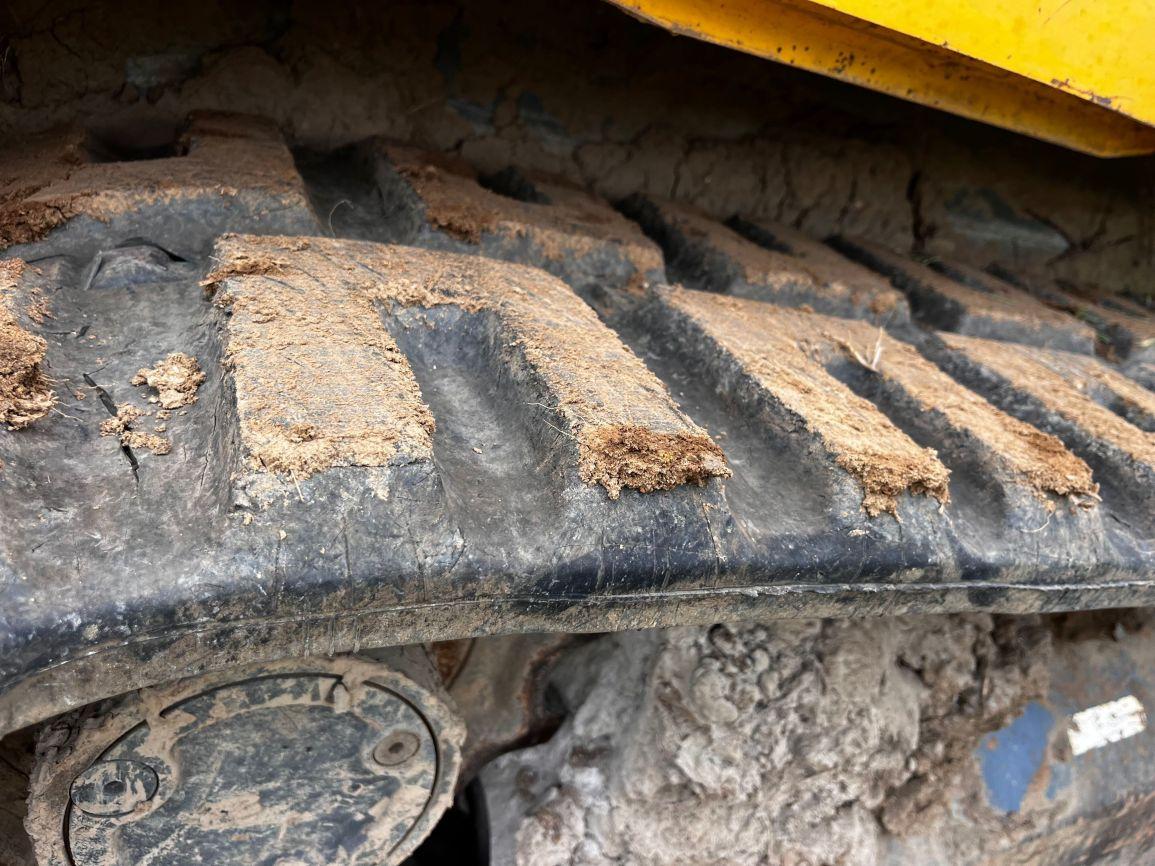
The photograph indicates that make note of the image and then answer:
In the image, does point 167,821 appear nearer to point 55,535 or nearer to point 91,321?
point 55,535

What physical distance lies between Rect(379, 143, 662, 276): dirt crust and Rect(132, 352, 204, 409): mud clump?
19.8 inches

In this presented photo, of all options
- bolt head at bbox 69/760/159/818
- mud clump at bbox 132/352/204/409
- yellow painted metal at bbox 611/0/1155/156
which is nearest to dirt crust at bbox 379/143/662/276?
yellow painted metal at bbox 611/0/1155/156

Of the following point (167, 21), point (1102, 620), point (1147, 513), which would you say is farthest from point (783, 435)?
point (167, 21)

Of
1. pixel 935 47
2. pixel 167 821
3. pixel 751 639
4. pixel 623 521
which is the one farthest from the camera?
pixel 751 639

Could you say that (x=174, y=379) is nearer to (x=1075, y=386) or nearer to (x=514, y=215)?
(x=514, y=215)

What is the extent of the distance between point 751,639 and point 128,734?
2.67 feet

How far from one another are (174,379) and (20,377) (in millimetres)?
135

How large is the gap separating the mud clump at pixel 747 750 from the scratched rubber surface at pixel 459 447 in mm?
304

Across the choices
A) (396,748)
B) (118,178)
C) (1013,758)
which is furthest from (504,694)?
(118,178)

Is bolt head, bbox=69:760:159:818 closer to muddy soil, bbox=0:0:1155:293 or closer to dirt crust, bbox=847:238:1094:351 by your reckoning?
muddy soil, bbox=0:0:1155:293

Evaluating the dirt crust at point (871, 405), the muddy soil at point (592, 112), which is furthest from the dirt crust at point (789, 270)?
the muddy soil at point (592, 112)

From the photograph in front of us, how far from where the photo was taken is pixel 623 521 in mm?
846

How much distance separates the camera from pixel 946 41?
1.13m

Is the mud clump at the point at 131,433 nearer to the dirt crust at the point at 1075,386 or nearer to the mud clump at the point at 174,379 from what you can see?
the mud clump at the point at 174,379
